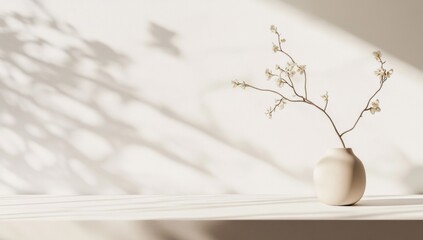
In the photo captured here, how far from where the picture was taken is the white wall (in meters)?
2.31

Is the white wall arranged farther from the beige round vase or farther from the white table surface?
the beige round vase

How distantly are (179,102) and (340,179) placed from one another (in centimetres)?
81

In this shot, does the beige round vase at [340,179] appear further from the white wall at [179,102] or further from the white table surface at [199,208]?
the white wall at [179,102]

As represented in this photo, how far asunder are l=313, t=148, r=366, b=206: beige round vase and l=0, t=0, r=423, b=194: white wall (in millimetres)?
387

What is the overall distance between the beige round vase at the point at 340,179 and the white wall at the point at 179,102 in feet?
1.27

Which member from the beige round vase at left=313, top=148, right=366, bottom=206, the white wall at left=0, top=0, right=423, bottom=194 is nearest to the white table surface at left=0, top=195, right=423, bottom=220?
the beige round vase at left=313, top=148, right=366, bottom=206

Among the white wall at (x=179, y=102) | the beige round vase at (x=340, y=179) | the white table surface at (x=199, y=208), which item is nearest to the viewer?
the white table surface at (x=199, y=208)

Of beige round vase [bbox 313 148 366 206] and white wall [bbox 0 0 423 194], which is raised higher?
white wall [bbox 0 0 423 194]

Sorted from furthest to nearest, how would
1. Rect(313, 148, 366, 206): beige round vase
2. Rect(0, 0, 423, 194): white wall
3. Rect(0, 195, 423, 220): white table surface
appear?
1. Rect(0, 0, 423, 194): white wall
2. Rect(313, 148, 366, 206): beige round vase
3. Rect(0, 195, 423, 220): white table surface

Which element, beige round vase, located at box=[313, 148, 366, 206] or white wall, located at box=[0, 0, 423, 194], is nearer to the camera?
beige round vase, located at box=[313, 148, 366, 206]

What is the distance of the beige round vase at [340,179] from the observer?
6.19 ft

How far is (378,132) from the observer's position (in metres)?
2.30

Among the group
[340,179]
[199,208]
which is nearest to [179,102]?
[199,208]

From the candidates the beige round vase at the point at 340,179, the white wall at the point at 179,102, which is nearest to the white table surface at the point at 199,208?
the beige round vase at the point at 340,179
